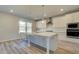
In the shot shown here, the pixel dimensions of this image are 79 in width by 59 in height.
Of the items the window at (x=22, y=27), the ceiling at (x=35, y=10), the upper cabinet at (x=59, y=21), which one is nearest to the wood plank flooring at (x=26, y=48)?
the window at (x=22, y=27)

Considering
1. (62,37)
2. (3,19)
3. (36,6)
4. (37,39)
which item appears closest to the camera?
(36,6)

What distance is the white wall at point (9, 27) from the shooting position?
6.24ft

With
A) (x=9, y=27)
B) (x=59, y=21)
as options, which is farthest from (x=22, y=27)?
(x=59, y=21)

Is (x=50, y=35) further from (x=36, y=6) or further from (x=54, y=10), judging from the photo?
(x=36, y=6)

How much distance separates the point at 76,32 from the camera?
198cm

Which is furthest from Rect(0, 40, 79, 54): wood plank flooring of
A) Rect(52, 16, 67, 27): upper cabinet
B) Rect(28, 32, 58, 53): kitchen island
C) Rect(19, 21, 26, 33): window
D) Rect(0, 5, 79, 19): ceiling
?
Rect(0, 5, 79, 19): ceiling

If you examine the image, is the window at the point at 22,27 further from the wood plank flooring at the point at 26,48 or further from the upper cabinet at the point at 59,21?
the upper cabinet at the point at 59,21

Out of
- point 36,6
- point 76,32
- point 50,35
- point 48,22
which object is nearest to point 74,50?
point 76,32

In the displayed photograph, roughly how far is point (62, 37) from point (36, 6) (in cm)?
90

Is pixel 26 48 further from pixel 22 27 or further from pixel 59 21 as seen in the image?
pixel 59 21

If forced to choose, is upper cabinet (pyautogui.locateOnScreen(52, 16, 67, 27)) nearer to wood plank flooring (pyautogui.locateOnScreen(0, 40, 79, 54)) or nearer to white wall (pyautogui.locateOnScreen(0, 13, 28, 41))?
wood plank flooring (pyautogui.locateOnScreen(0, 40, 79, 54))

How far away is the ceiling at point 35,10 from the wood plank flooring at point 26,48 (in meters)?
0.63

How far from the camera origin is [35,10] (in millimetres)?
1886

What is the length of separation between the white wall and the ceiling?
132 millimetres
